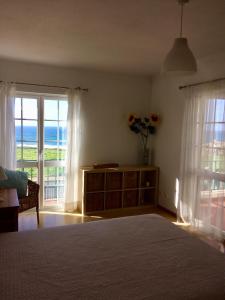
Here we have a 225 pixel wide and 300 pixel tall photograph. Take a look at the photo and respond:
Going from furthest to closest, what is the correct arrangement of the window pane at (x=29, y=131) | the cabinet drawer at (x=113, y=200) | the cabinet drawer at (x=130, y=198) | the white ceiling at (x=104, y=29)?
1. the cabinet drawer at (x=130, y=198)
2. the cabinet drawer at (x=113, y=200)
3. the window pane at (x=29, y=131)
4. the white ceiling at (x=104, y=29)

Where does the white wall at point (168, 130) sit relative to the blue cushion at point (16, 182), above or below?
above

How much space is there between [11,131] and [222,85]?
10.1 ft

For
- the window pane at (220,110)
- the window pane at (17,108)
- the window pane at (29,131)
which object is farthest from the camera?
the window pane at (29,131)

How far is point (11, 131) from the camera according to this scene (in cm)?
402

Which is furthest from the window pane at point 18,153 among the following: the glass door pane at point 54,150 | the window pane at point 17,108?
the window pane at point 17,108

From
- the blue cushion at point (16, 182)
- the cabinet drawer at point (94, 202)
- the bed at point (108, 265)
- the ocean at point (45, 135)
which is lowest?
the cabinet drawer at point (94, 202)

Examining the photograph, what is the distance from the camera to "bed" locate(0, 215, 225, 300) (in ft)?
4.73

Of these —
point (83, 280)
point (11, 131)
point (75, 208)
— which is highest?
point (11, 131)

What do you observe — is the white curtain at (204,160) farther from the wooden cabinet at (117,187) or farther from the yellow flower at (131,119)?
the yellow flower at (131,119)

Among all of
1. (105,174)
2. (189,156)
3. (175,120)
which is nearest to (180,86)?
(175,120)

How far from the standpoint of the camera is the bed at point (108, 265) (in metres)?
1.44

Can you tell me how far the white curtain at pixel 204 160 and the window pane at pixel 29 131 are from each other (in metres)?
2.41

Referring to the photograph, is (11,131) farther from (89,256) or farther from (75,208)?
(89,256)

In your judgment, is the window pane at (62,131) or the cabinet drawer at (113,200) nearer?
the window pane at (62,131)
